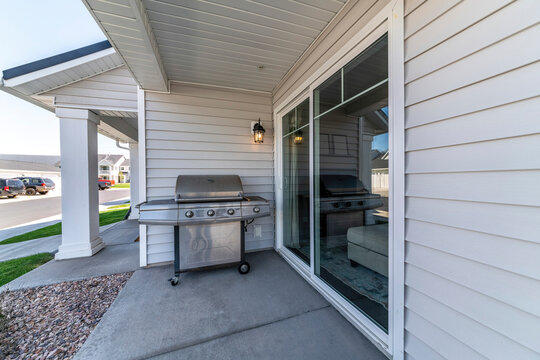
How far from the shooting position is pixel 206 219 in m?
2.31

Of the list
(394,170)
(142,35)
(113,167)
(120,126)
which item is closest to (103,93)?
(120,126)

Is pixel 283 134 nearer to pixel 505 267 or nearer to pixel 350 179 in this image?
pixel 350 179

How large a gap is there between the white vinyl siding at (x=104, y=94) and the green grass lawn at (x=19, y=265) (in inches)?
94.6

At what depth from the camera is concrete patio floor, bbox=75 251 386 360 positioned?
145cm

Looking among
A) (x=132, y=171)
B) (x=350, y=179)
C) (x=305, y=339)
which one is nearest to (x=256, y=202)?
(x=350, y=179)

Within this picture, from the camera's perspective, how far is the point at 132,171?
5.83m

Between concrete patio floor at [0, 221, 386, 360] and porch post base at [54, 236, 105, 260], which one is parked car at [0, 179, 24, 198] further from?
concrete patio floor at [0, 221, 386, 360]

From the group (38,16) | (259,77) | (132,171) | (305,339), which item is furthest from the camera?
(132,171)

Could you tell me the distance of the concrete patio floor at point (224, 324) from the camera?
145 centimetres

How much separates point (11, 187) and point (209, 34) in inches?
691

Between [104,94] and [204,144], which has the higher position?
→ [104,94]

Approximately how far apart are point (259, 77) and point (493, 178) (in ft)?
8.95

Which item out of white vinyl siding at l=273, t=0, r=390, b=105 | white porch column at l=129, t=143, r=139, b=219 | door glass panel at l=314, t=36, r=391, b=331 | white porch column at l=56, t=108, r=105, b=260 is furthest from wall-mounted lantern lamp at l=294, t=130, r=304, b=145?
white porch column at l=129, t=143, r=139, b=219

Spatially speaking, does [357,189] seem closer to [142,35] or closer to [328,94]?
[328,94]
